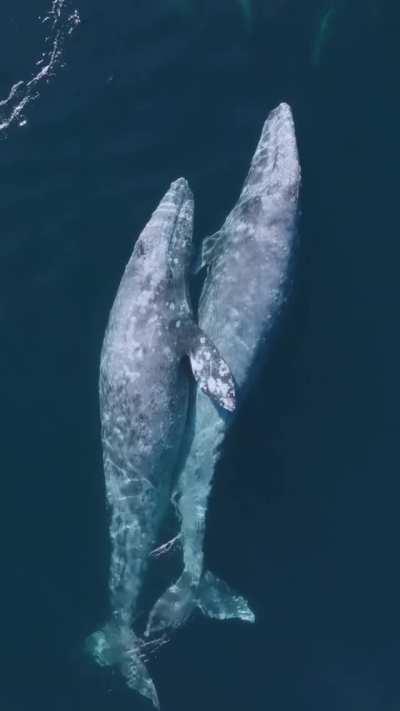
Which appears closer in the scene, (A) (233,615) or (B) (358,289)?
(A) (233,615)

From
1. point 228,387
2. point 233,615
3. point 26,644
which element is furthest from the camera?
point 26,644

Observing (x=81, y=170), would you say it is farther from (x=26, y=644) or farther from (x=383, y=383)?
(x=26, y=644)

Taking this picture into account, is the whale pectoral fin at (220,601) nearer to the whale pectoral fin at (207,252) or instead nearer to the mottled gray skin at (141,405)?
the mottled gray skin at (141,405)

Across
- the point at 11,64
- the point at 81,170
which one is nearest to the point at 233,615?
the point at 81,170

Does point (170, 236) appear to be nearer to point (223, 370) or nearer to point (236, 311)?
point (236, 311)


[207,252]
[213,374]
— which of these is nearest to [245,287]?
[207,252]
